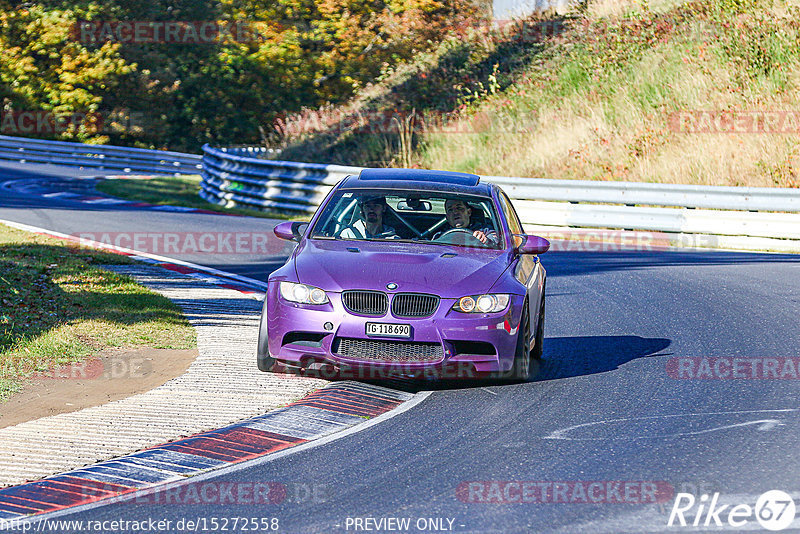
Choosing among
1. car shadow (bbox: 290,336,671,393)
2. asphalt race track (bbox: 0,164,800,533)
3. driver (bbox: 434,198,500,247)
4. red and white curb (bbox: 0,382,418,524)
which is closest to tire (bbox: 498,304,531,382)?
asphalt race track (bbox: 0,164,800,533)

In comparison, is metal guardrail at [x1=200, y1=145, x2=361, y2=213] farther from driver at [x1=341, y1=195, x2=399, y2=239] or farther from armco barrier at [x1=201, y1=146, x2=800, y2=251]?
driver at [x1=341, y1=195, x2=399, y2=239]

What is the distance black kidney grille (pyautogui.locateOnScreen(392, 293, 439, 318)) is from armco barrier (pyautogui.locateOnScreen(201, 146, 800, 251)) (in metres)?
12.3

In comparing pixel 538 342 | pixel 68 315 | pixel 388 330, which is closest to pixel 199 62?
pixel 68 315

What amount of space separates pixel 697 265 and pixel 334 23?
34447mm

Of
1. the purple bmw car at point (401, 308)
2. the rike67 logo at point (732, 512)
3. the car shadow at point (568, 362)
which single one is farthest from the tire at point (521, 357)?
the rike67 logo at point (732, 512)

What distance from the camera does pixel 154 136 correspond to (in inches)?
1944

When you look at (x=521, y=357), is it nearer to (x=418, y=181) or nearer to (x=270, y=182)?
(x=418, y=181)

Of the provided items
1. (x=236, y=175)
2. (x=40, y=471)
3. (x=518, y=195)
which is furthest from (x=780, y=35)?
(x=40, y=471)

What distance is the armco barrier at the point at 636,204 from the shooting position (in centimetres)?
1917

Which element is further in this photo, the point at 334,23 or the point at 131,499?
the point at 334,23

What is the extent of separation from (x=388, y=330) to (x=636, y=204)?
14169 mm

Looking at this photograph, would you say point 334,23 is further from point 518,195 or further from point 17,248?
point 17,248

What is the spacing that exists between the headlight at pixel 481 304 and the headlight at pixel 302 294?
1.01 m

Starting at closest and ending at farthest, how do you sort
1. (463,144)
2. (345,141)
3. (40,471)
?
(40,471) < (463,144) < (345,141)
